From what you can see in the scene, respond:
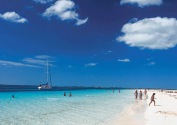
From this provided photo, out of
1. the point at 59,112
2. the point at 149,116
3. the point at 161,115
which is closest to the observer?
the point at 161,115

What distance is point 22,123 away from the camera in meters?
18.1

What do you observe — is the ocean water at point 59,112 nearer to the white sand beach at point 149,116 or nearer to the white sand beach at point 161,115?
the white sand beach at point 149,116

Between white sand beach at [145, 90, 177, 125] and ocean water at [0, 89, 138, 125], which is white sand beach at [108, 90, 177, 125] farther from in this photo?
ocean water at [0, 89, 138, 125]

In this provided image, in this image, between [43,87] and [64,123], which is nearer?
[64,123]

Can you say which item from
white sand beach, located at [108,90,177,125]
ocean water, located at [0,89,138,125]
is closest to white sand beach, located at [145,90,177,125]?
white sand beach, located at [108,90,177,125]

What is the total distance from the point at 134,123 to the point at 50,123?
241 inches

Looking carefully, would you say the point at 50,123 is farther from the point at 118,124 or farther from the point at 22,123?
the point at 118,124

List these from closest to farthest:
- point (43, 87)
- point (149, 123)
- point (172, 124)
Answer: point (172, 124) → point (149, 123) → point (43, 87)

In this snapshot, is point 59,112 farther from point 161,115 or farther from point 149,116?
point 161,115

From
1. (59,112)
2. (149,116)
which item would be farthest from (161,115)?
(59,112)

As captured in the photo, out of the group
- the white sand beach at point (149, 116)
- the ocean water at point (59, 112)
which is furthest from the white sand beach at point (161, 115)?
the ocean water at point (59, 112)

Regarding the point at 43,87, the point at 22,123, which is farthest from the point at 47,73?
the point at 22,123

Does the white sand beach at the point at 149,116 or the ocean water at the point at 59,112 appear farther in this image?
the ocean water at the point at 59,112

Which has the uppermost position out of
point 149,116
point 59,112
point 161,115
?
point 161,115
